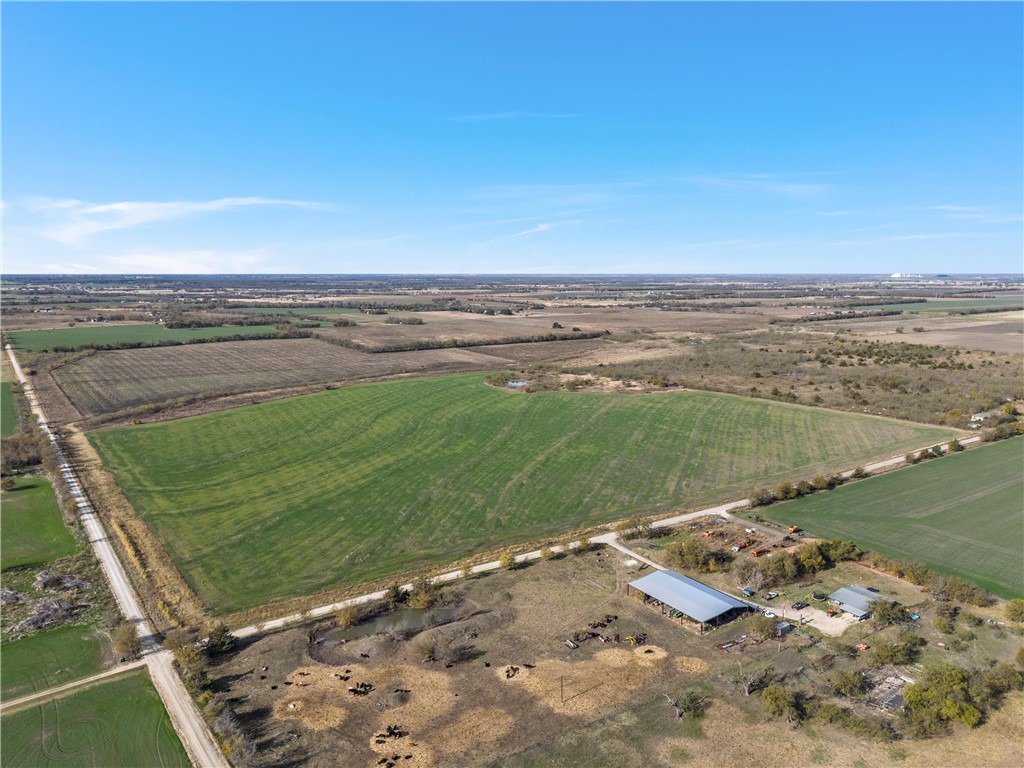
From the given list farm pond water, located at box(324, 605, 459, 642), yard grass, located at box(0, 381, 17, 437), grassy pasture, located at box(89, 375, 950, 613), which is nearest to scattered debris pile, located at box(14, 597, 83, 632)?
grassy pasture, located at box(89, 375, 950, 613)

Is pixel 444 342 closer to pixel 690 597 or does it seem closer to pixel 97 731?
pixel 690 597

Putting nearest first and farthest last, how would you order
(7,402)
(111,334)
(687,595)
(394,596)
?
(687,595)
(394,596)
(7,402)
(111,334)

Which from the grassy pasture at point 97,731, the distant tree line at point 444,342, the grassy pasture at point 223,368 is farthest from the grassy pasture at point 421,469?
the distant tree line at point 444,342

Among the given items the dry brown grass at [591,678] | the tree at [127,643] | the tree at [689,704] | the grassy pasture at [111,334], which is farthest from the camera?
the grassy pasture at [111,334]

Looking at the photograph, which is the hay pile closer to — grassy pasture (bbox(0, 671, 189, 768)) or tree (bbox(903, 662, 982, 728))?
tree (bbox(903, 662, 982, 728))

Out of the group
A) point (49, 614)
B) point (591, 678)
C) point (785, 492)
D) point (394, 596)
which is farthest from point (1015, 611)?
point (49, 614)

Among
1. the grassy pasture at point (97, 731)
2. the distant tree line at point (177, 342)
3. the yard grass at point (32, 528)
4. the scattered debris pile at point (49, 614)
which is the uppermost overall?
the distant tree line at point (177, 342)

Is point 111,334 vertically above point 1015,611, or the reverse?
point 111,334

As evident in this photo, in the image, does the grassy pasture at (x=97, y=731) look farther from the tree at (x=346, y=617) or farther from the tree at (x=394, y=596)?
the tree at (x=394, y=596)
